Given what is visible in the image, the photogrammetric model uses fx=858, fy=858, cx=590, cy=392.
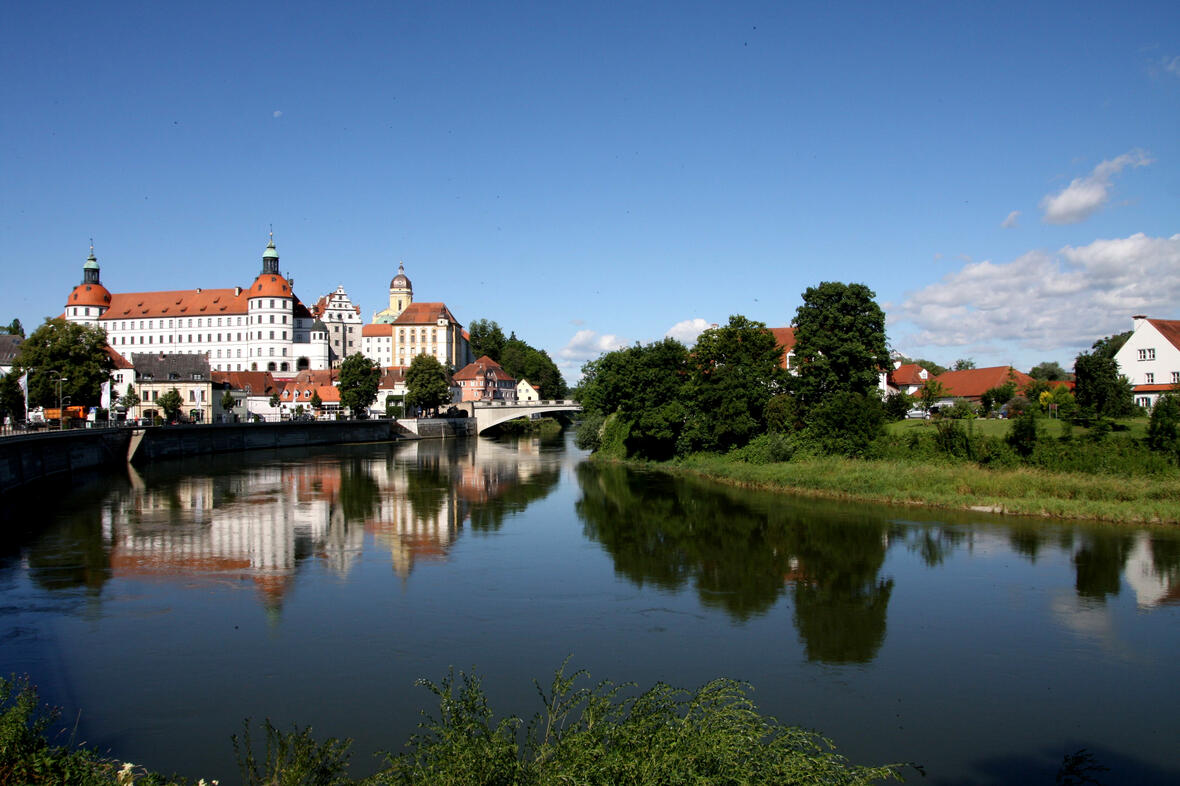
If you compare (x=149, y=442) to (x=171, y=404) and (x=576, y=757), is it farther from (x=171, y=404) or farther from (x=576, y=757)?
(x=576, y=757)

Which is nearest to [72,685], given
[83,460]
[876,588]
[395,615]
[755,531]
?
[395,615]

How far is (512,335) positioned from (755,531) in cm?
13669

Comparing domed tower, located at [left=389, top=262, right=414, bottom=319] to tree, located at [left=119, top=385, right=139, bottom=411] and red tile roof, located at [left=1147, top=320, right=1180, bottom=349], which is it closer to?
tree, located at [left=119, top=385, right=139, bottom=411]

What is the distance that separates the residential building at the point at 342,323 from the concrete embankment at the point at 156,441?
50.0 metres

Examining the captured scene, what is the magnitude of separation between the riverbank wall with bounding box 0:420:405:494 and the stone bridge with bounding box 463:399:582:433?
955 centimetres

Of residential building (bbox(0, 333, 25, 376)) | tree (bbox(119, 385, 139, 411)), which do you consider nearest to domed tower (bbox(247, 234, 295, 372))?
tree (bbox(119, 385, 139, 411))

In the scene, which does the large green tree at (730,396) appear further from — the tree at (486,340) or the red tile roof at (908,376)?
the tree at (486,340)

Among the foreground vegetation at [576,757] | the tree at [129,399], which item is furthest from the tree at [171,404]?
the foreground vegetation at [576,757]

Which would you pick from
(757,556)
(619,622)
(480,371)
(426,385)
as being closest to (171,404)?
(426,385)

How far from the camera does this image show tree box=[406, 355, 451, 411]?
92.7 meters

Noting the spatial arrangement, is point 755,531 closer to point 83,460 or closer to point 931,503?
point 931,503

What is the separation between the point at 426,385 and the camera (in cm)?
9338

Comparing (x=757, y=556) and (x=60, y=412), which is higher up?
(x=60, y=412)

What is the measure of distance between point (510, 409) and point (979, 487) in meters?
63.9
